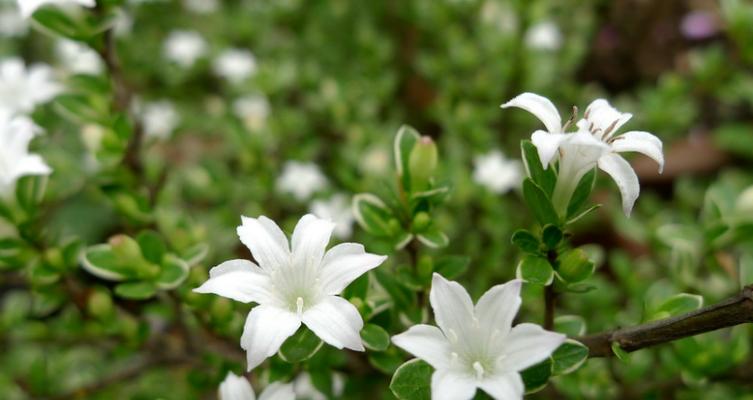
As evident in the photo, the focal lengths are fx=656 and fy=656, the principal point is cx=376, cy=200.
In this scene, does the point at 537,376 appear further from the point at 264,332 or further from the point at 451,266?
the point at 264,332

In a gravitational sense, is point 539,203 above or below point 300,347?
above

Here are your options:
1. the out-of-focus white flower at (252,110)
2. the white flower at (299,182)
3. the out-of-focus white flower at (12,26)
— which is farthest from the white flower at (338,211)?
the out-of-focus white flower at (12,26)

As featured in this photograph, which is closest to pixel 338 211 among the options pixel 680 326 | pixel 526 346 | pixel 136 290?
pixel 136 290

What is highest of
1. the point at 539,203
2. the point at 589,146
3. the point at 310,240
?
the point at 589,146

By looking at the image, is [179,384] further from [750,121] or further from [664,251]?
[750,121]

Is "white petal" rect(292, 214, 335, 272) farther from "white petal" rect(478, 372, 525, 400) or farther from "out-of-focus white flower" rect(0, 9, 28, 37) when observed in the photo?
"out-of-focus white flower" rect(0, 9, 28, 37)

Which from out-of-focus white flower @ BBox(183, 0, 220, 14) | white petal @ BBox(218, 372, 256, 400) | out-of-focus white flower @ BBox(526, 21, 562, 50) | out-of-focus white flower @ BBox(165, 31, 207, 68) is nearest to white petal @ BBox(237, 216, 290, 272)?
white petal @ BBox(218, 372, 256, 400)
